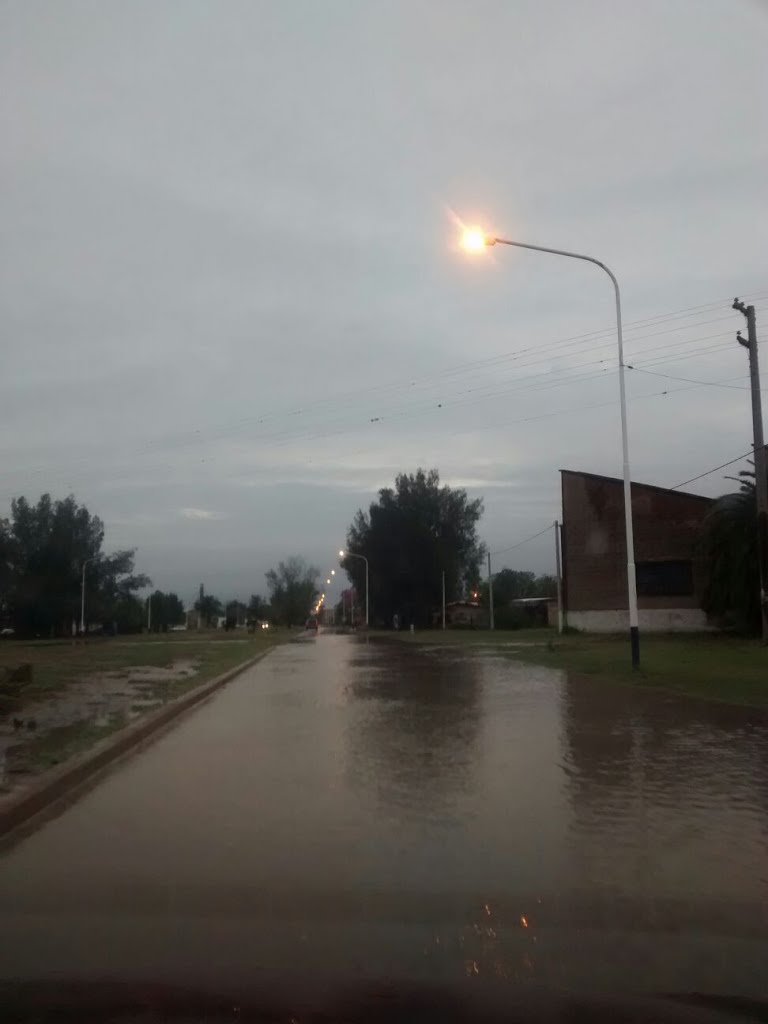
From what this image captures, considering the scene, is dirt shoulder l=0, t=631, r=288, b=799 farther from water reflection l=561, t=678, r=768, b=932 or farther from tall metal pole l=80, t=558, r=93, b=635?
tall metal pole l=80, t=558, r=93, b=635

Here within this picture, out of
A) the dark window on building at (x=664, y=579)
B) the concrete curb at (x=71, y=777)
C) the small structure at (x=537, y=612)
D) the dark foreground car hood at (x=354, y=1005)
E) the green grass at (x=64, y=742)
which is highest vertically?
the dark window on building at (x=664, y=579)

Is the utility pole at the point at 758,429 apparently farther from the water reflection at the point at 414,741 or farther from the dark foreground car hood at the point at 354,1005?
the dark foreground car hood at the point at 354,1005

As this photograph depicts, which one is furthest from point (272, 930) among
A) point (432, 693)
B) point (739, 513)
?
point (739, 513)

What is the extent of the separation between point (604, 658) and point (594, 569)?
24.8 m

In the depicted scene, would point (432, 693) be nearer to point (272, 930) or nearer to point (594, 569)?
point (272, 930)

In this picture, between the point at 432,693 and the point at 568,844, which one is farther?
the point at 432,693

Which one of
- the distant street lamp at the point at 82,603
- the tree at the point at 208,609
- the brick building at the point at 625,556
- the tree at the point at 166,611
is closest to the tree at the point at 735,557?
the brick building at the point at 625,556

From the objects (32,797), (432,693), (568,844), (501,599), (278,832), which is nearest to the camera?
(568,844)

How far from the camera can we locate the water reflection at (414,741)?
937 centimetres

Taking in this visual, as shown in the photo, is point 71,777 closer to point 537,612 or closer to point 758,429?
point 758,429

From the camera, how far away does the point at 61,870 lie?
6852 mm

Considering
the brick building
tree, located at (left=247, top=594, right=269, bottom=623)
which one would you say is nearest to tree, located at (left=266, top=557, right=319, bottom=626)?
tree, located at (left=247, top=594, right=269, bottom=623)

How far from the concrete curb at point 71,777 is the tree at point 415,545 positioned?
6666cm

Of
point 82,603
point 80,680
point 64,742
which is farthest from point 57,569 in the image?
point 64,742
